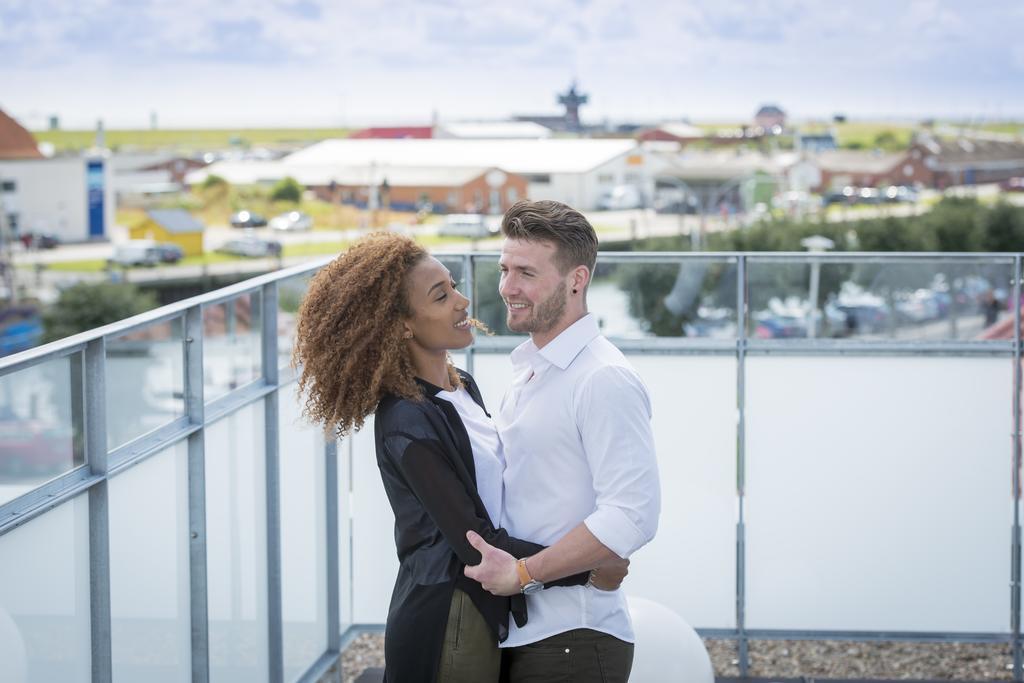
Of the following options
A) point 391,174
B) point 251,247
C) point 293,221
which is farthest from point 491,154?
point 293,221

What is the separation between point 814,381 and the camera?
4605mm

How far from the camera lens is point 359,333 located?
2.20 meters

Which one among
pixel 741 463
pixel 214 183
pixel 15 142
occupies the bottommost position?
pixel 741 463

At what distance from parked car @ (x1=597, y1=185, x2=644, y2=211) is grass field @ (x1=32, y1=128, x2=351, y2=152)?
48.2 metres

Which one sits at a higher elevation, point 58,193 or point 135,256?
point 58,193

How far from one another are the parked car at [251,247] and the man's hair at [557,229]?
81.7 meters

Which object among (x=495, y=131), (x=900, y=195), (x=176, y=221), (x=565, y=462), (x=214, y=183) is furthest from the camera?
(x=214, y=183)

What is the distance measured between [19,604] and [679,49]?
153826 mm

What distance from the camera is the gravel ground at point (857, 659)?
16.4ft

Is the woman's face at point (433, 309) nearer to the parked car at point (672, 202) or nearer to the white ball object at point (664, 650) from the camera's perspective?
the white ball object at point (664, 650)

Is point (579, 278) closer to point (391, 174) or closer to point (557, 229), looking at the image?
point (557, 229)

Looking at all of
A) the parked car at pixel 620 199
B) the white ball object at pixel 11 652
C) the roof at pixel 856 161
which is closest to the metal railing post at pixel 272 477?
the white ball object at pixel 11 652

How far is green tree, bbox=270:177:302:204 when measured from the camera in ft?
291

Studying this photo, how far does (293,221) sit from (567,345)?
279 feet
